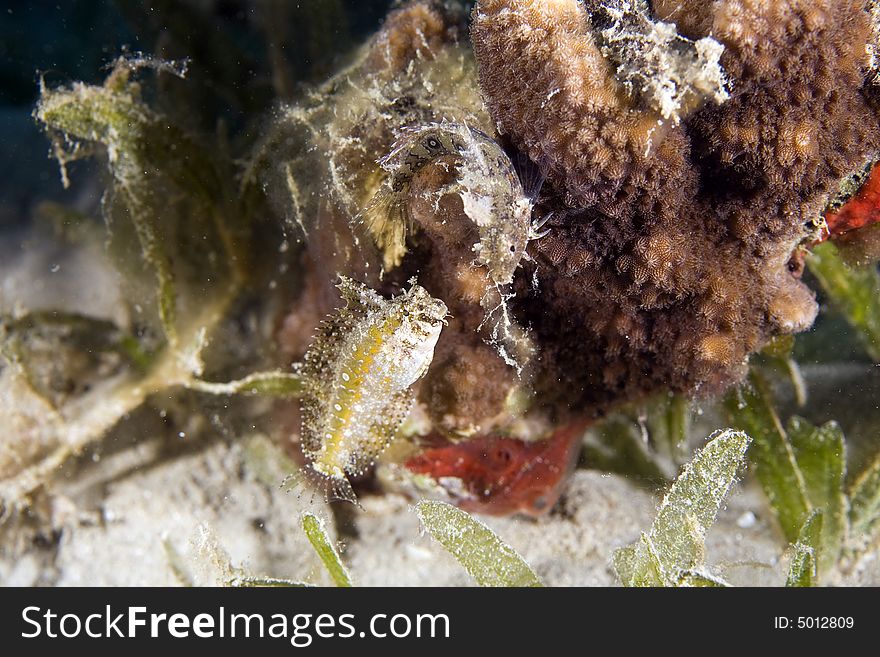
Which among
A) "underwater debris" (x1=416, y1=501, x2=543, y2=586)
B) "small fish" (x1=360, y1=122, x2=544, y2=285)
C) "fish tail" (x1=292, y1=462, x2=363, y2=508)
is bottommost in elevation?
"underwater debris" (x1=416, y1=501, x2=543, y2=586)

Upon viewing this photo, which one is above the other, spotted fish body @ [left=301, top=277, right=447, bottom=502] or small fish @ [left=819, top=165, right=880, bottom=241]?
small fish @ [left=819, top=165, right=880, bottom=241]

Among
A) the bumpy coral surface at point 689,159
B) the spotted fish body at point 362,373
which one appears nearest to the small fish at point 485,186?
the bumpy coral surface at point 689,159

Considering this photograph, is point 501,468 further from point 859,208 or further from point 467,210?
point 859,208

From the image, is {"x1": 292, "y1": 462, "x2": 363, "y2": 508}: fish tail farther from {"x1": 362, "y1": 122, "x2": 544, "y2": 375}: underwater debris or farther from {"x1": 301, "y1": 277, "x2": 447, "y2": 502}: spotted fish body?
{"x1": 362, "y1": 122, "x2": 544, "y2": 375}: underwater debris

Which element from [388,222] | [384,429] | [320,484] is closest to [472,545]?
[384,429]

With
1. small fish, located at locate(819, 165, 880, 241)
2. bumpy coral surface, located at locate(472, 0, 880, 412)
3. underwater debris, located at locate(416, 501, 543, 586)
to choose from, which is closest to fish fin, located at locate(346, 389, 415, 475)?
underwater debris, located at locate(416, 501, 543, 586)

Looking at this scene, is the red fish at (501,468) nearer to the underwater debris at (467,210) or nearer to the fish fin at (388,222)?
the underwater debris at (467,210)

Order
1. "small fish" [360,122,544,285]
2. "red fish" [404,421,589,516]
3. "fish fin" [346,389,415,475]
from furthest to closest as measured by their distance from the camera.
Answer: "red fish" [404,421,589,516]
"fish fin" [346,389,415,475]
"small fish" [360,122,544,285]
